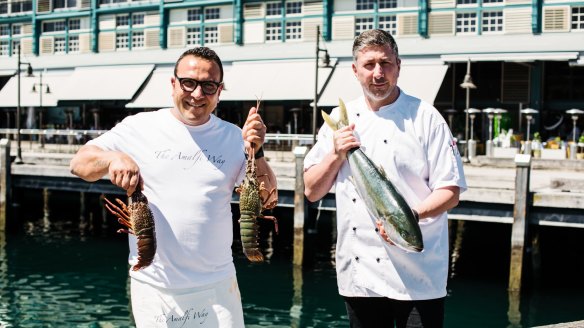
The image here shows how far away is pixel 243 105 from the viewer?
129 ft

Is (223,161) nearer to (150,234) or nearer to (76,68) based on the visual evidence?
(150,234)

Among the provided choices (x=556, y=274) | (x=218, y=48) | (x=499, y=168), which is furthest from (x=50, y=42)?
(x=556, y=274)

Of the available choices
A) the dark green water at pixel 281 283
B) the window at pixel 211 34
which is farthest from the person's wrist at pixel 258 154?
the window at pixel 211 34

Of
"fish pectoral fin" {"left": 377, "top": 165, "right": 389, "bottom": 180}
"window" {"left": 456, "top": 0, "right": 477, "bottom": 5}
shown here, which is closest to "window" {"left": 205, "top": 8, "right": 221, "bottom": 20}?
"window" {"left": 456, "top": 0, "right": 477, "bottom": 5}

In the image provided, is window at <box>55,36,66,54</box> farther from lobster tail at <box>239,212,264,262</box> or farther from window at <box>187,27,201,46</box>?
lobster tail at <box>239,212,264,262</box>

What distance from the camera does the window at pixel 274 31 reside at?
3766 cm

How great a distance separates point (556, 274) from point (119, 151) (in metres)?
17.8

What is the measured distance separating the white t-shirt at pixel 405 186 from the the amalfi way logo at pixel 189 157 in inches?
29.8

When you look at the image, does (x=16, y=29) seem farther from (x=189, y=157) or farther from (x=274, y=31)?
(x=189, y=157)

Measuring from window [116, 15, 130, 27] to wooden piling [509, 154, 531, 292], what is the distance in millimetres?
30804

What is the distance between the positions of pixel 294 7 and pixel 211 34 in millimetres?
5120

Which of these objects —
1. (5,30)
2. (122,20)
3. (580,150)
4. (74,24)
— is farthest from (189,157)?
(5,30)

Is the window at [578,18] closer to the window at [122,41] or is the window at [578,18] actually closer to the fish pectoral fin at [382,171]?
the window at [122,41]

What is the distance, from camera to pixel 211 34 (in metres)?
39.8
